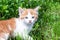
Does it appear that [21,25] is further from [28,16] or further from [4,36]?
[4,36]

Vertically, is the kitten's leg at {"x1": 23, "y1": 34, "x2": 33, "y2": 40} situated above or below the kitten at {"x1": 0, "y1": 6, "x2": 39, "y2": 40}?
below

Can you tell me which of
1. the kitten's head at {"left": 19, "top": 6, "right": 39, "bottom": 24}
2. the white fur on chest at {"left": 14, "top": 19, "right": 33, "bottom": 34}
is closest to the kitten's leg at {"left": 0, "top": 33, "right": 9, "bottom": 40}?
the white fur on chest at {"left": 14, "top": 19, "right": 33, "bottom": 34}

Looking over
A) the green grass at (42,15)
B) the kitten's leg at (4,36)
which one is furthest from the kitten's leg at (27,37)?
the kitten's leg at (4,36)

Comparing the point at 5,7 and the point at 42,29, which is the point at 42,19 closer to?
the point at 42,29

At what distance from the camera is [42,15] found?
31.1 ft

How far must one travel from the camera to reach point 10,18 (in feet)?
30.1

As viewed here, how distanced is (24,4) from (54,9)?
97 cm

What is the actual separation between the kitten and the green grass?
0.27m

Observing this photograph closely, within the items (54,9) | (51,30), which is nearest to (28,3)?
(54,9)

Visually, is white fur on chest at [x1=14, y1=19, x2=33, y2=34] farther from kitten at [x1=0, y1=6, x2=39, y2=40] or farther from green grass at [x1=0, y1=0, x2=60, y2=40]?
green grass at [x1=0, y1=0, x2=60, y2=40]

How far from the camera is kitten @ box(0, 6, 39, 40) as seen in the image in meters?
8.36

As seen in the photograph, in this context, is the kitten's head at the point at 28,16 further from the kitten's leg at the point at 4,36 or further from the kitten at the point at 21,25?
the kitten's leg at the point at 4,36

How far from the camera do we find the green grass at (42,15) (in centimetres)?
857

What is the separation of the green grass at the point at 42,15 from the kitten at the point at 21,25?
27 centimetres
